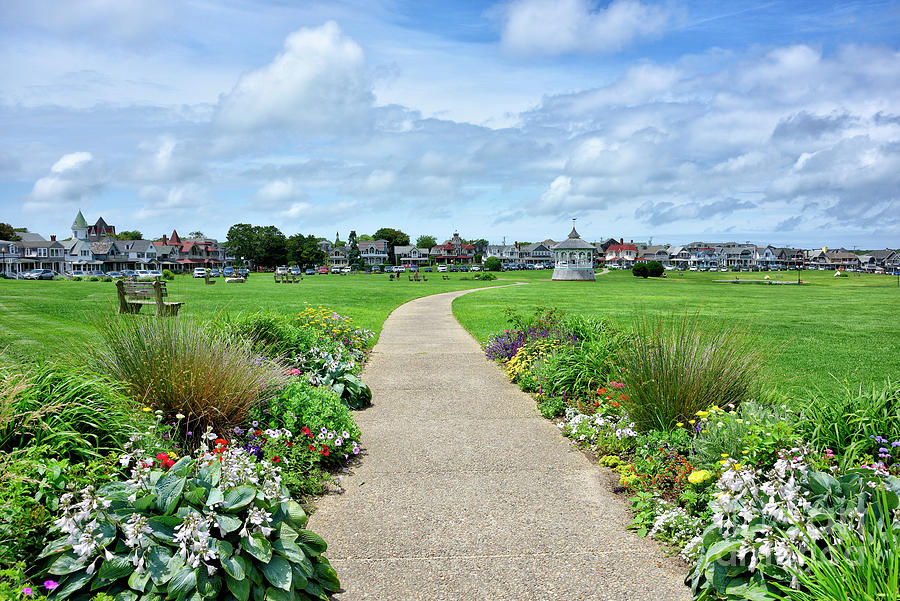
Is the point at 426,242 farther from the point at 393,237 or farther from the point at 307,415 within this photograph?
the point at 307,415

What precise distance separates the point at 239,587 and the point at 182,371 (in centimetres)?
279

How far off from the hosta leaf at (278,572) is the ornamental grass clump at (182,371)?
2442 mm

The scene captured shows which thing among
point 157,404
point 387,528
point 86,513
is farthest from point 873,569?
point 157,404

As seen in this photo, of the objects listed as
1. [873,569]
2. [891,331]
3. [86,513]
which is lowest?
[891,331]

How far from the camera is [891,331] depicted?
19281mm

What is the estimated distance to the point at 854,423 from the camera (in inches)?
194

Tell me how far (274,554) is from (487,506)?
84.0 inches

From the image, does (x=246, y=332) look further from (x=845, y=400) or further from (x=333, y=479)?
(x=845, y=400)

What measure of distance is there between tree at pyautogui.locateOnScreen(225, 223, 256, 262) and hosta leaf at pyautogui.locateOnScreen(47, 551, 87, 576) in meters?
133

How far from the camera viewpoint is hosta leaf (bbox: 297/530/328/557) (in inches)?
146

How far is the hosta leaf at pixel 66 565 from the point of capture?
10.2 feet

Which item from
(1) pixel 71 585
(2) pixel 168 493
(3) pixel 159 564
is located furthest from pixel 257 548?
(1) pixel 71 585

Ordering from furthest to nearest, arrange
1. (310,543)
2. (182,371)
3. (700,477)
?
1. (182,371)
2. (700,477)
3. (310,543)

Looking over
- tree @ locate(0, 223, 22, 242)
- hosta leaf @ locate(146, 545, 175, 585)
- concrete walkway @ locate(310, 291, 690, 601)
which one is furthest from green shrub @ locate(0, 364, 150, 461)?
tree @ locate(0, 223, 22, 242)
